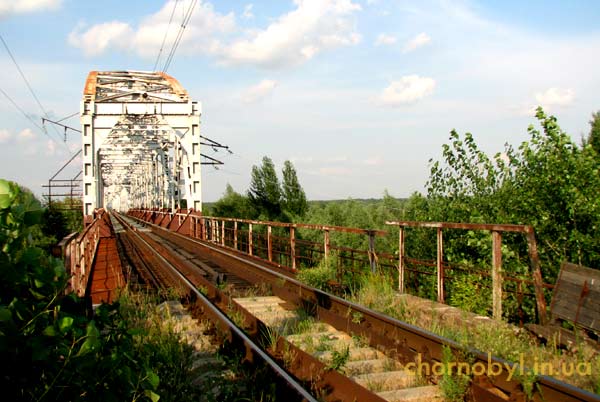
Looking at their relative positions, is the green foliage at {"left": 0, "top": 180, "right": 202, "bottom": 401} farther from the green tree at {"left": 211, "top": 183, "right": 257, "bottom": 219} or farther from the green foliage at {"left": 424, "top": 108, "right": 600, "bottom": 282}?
the green tree at {"left": 211, "top": 183, "right": 257, "bottom": 219}

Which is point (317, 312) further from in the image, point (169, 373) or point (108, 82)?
point (108, 82)

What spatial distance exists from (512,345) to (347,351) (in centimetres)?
168

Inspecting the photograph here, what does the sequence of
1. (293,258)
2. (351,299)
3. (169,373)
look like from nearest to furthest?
(169,373), (351,299), (293,258)

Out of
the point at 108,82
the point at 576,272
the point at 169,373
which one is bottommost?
the point at 169,373

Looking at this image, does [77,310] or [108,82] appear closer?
[77,310]

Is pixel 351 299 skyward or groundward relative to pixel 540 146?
groundward

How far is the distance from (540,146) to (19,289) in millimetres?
9350

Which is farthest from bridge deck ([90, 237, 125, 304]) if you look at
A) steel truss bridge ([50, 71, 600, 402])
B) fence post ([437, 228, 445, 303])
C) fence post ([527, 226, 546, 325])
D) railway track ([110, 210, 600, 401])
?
fence post ([527, 226, 546, 325])

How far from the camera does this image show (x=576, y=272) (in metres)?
6.14

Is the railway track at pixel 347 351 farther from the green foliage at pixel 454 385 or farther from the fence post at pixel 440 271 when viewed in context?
the fence post at pixel 440 271

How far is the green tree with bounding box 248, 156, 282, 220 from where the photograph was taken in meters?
67.1

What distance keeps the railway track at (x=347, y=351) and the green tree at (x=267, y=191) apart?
5719cm

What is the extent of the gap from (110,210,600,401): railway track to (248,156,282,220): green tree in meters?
57.2

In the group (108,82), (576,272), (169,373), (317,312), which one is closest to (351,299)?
(317,312)
